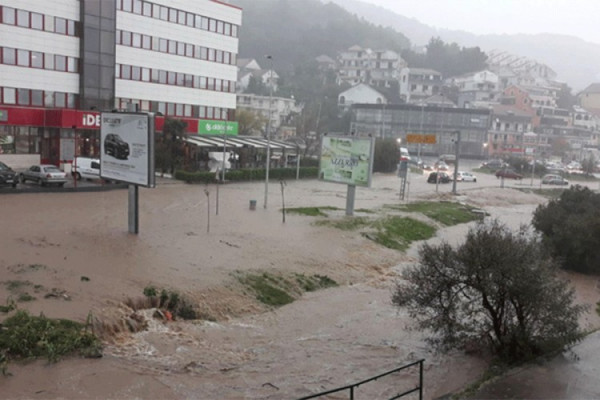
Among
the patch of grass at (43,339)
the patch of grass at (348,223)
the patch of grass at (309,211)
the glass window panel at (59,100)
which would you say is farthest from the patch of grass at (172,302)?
the glass window panel at (59,100)

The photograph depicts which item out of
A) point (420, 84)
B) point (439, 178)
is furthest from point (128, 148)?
point (420, 84)

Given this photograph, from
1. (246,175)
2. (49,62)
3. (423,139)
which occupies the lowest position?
(246,175)

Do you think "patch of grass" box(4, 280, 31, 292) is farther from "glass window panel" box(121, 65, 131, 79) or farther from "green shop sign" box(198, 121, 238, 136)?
"green shop sign" box(198, 121, 238, 136)

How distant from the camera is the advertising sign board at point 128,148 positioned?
22.6 m

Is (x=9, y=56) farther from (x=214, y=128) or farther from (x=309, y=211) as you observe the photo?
(x=309, y=211)

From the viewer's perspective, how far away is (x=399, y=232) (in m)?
31.3

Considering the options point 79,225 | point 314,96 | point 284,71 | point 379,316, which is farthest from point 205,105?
point 284,71

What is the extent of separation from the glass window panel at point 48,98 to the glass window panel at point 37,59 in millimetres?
1956

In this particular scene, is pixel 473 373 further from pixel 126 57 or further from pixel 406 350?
pixel 126 57

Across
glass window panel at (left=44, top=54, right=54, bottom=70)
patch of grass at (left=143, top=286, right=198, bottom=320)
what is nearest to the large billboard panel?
patch of grass at (left=143, top=286, right=198, bottom=320)

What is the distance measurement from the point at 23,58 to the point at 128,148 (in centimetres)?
2526

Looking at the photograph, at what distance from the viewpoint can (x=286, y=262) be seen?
22625mm

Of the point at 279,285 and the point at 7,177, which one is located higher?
the point at 7,177

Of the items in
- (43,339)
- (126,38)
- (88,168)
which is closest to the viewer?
(43,339)
